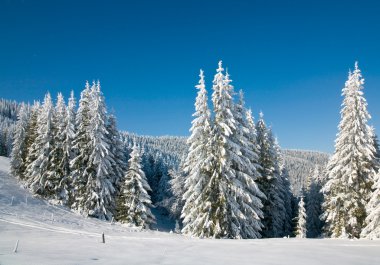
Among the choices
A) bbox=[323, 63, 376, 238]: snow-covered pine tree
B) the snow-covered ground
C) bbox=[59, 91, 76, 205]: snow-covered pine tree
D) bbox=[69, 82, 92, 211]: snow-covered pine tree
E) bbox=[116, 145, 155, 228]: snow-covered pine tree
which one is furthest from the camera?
bbox=[59, 91, 76, 205]: snow-covered pine tree

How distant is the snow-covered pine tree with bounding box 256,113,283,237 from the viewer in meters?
41.3

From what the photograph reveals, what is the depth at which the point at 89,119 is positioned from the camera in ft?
147

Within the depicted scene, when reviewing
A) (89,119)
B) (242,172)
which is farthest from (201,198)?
(89,119)

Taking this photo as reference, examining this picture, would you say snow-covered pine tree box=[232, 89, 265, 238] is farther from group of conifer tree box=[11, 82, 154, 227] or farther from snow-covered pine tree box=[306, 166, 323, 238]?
snow-covered pine tree box=[306, 166, 323, 238]

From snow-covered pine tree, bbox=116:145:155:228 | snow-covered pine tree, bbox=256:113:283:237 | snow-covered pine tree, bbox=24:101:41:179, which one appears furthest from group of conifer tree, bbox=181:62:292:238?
snow-covered pine tree, bbox=24:101:41:179

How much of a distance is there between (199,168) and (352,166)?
13.5 m

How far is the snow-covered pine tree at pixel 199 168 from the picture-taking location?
31.0 metres

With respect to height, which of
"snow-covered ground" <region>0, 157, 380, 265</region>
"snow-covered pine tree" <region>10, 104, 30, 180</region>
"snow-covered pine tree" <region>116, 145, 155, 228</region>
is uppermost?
"snow-covered pine tree" <region>10, 104, 30, 180</region>

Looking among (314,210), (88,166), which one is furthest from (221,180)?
(314,210)

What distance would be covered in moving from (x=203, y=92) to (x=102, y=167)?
16508 millimetres

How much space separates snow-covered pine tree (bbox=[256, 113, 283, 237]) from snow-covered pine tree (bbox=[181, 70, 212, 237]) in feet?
35.8

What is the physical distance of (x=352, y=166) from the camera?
33281mm

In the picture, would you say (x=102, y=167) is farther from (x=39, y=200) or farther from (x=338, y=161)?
(x=338, y=161)

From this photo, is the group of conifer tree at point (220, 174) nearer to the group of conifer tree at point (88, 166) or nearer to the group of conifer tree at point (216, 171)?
the group of conifer tree at point (216, 171)
